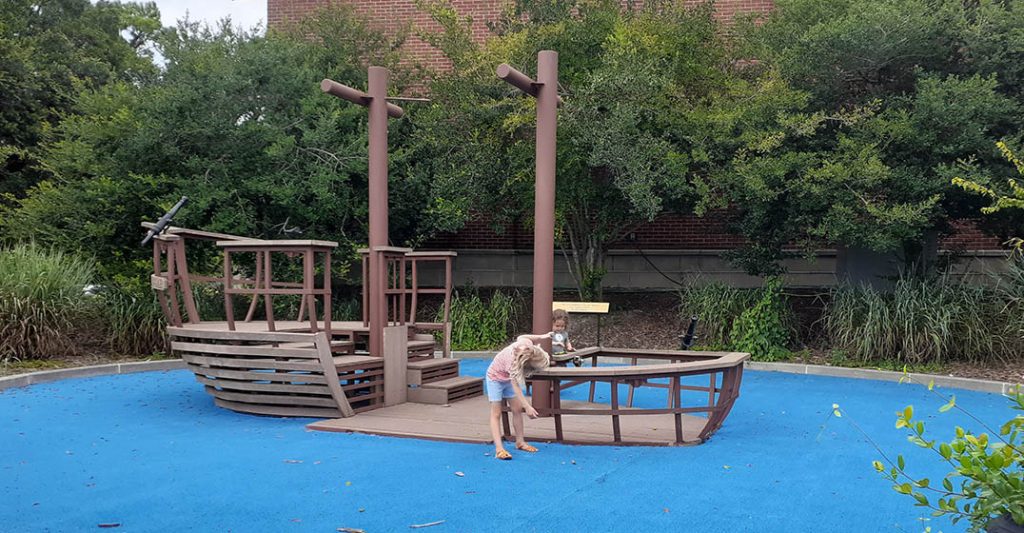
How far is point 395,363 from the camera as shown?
8336 millimetres

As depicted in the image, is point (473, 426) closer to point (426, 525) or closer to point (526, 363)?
point (526, 363)

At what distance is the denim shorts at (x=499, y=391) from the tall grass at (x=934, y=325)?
6946 mm

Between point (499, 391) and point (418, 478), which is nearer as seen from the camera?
point (418, 478)

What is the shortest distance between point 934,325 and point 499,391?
24.4 ft

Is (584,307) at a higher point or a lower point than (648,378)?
higher

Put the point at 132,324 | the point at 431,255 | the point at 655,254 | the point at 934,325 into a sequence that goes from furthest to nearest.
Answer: the point at 655,254 → the point at 132,324 → the point at 934,325 → the point at 431,255

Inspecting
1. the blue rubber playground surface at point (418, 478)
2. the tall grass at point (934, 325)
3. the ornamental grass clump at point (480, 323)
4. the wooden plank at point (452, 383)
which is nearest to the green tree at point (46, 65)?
the ornamental grass clump at point (480, 323)

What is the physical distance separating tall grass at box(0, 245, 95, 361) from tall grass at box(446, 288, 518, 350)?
547cm

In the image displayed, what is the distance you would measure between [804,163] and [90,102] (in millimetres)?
10884

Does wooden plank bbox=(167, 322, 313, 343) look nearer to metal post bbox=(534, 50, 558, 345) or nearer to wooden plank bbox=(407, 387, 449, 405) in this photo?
wooden plank bbox=(407, 387, 449, 405)

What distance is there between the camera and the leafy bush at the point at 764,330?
39.9 ft

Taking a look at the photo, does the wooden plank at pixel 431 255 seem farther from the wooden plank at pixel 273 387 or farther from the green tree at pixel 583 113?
the green tree at pixel 583 113

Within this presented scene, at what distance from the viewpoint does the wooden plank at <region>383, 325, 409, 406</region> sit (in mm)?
8258

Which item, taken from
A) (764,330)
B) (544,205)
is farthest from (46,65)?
(544,205)
